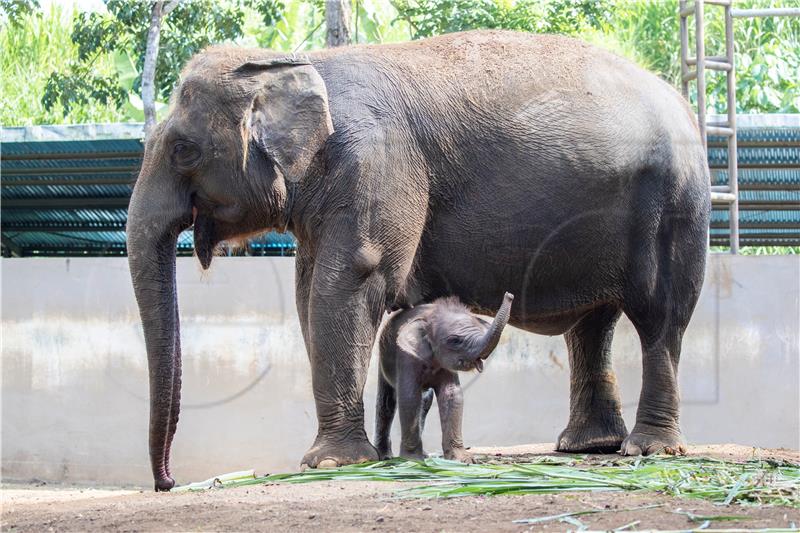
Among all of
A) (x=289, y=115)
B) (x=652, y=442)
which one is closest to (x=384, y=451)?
(x=652, y=442)

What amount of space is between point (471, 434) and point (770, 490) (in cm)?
564

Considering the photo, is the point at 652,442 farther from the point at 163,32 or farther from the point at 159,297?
the point at 163,32

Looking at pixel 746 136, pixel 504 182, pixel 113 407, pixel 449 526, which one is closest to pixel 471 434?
pixel 113 407

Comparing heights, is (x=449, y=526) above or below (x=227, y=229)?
below

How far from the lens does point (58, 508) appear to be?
4.94 m

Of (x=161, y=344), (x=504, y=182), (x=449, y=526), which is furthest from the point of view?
(x=504, y=182)

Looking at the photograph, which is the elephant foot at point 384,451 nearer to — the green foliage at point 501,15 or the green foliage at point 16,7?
the green foliage at point 16,7

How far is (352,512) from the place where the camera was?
14.0ft

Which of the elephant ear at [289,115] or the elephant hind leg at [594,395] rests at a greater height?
the elephant ear at [289,115]

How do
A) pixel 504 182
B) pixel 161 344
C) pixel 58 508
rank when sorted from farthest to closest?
pixel 504 182
pixel 161 344
pixel 58 508

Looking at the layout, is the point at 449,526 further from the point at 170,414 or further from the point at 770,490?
the point at 170,414

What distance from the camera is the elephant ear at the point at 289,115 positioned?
18.2 ft

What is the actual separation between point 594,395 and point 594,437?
0.22m

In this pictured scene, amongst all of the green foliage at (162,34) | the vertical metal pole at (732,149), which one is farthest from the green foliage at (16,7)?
the vertical metal pole at (732,149)
